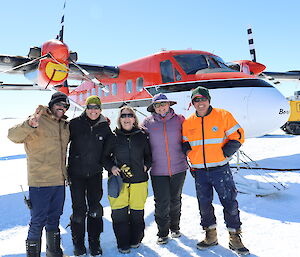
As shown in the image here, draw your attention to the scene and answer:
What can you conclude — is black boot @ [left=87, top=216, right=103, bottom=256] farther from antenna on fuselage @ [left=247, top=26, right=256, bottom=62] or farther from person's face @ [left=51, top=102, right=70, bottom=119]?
antenna on fuselage @ [left=247, top=26, right=256, bottom=62]

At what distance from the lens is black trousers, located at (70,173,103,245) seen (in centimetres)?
326

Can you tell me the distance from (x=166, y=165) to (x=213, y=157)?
66 cm

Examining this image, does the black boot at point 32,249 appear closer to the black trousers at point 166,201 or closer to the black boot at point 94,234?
the black boot at point 94,234

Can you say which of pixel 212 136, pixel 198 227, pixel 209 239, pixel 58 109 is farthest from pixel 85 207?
pixel 212 136

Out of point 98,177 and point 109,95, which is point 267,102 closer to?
point 98,177

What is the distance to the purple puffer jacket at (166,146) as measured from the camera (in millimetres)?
3547

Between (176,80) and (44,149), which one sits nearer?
(44,149)

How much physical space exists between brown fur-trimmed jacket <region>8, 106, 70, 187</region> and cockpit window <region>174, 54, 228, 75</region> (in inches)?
174

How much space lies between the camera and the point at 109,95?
926cm

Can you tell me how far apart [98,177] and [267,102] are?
413 centimetres

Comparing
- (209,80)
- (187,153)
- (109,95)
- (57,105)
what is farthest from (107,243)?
(109,95)

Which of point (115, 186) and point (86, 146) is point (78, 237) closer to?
point (115, 186)

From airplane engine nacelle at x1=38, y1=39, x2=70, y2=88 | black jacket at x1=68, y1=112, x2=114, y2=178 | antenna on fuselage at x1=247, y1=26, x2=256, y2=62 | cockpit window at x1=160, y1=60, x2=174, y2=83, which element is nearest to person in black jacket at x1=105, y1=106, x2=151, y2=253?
black jacket at x1=68, y1=112, x2=114, y2=178

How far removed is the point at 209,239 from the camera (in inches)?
130
